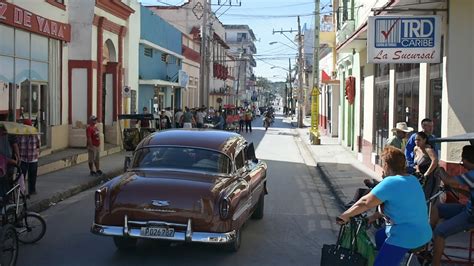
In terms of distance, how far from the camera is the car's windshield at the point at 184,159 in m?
8.38

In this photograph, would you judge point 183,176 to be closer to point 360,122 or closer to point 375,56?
point 375,56

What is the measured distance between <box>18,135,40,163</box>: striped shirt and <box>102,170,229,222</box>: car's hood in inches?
211

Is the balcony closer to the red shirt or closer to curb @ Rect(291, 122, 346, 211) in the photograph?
curb @ Rect(291, 122, 346, 211)

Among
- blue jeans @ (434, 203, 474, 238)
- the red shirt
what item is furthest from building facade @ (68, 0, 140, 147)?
blue jeans @ (434, 203, 474, 238)

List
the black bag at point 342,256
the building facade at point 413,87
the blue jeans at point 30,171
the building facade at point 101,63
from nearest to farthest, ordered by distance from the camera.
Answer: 1. the black bag at point 342,256
2. the building facade at point 413,87
3. the blue jeans at point 30,171
4. the building facade at point 101,63

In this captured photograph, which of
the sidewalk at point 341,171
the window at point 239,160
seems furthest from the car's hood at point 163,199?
the sidewalk at point 341,171

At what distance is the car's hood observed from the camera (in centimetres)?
720

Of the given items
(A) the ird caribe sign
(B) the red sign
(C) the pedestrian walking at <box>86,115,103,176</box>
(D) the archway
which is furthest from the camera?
(D) the archway

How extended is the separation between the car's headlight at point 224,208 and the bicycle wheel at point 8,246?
94.2 inches

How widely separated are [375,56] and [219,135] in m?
4.29

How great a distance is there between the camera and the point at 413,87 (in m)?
14.4

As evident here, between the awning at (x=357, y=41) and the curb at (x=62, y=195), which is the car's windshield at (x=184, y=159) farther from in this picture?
the awning at (x=357, y=41)

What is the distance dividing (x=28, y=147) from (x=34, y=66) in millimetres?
6672

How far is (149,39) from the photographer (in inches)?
1246
